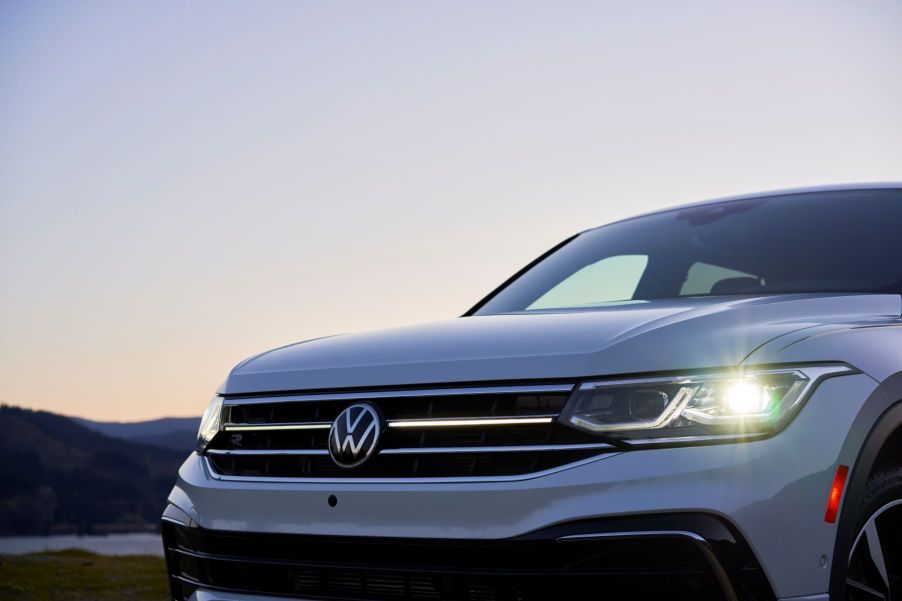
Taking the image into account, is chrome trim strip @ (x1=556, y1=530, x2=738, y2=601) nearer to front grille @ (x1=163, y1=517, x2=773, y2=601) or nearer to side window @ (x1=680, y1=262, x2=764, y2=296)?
front grille @ (x1=163, y1=517, x2=773, y2=601)

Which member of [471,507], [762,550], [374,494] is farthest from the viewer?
[374,494]

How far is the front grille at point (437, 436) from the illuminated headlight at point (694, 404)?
0.06m

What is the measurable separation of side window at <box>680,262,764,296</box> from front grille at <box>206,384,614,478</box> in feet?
5.35

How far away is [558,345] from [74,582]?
1678 cm

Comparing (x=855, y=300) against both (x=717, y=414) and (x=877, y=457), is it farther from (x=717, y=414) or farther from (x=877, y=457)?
(x=717, y=414)

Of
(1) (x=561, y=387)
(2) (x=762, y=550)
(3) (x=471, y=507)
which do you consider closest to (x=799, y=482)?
(2) (x=762, y=550)

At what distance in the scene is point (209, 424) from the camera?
3.67m

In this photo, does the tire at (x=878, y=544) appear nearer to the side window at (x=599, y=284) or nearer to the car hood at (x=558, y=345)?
the car hood at (x=558, y=345)

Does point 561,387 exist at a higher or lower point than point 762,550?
higher

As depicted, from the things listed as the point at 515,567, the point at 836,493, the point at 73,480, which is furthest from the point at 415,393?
the point at 73,480

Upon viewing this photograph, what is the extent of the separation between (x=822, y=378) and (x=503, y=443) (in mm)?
863

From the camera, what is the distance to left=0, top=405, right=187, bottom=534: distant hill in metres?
167

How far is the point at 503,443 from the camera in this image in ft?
9.04

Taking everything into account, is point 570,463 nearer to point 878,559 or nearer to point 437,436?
point 437,436
